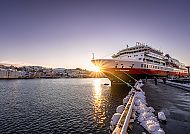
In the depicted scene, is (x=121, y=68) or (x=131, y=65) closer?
(x=121, y=68)

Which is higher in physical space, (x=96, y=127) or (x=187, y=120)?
(x=187, y=120)

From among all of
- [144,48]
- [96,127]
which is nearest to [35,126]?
[96,127]

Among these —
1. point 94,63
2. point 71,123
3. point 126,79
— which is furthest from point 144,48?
point 71,123

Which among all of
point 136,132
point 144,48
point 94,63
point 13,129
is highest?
point 144,48

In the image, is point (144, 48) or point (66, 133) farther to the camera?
point (144, 48)

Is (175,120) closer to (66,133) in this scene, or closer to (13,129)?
(66,133)

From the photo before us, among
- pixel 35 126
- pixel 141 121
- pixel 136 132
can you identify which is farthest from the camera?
pixel 35 126

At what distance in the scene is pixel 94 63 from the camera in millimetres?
56875

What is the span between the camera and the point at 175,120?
12.8m

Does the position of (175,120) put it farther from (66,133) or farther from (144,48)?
(144,48)

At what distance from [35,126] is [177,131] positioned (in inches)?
513

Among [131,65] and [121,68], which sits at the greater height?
[131,65]

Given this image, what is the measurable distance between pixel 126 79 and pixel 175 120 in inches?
1664

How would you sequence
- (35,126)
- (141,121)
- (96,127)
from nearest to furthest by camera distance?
(141,121), (96,127), (35,126)
